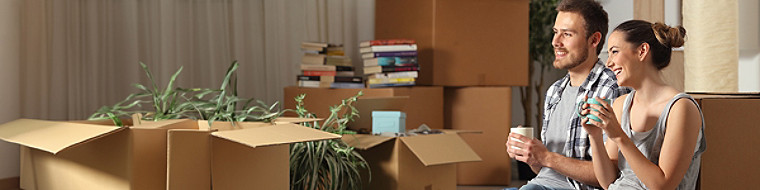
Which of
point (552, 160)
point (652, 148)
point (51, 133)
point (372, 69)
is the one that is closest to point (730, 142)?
point (652, 148)

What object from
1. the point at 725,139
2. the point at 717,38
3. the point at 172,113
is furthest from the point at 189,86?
the point at 725,139

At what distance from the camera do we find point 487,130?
3701 millimetres

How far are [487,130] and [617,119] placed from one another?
234 cm

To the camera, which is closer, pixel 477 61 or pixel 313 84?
pixel 313 84

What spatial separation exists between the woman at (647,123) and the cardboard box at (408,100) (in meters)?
2.08

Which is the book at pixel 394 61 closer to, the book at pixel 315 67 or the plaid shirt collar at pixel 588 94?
the book at pixel 315 67

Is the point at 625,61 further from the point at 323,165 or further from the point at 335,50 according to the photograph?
the point at 335,50

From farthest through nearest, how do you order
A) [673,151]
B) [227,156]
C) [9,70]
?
[9,70], [227,156], [673,151]

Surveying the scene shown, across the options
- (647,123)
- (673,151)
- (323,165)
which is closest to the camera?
(673,151)

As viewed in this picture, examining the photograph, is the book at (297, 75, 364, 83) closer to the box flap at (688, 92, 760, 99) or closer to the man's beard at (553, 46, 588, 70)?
the man's beard at (553, 46, 588, 70)

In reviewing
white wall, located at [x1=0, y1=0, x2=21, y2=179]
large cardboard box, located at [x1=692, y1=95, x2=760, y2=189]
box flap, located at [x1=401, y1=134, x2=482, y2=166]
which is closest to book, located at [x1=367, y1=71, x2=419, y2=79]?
box flap, located at [x1=401, y1=134, x2=482, y2=166]

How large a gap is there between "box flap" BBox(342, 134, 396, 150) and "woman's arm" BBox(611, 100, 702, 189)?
1108 mm

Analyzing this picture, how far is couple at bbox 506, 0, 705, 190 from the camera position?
4.08 feet

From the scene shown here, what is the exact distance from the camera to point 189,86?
3605 millimetres
